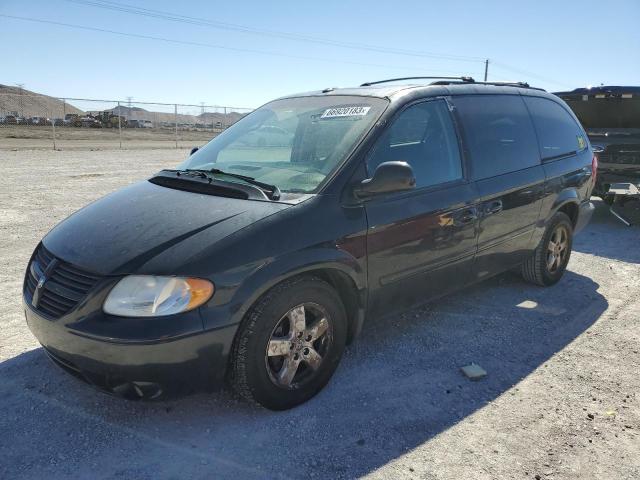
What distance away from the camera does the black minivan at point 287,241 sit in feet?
8.19

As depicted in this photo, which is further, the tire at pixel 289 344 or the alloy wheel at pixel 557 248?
the alloy wheel at pixel 557 248

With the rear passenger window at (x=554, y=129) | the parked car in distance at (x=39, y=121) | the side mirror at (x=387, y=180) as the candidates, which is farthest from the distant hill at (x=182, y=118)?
the side mirror at (x=387, y=180)

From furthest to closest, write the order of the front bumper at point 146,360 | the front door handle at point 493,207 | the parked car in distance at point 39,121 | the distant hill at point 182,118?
the parked car in distance at point 39,121 < the distant hill at point 182,118 < the front door handle at point 493,207 < the front bumper at point 146,360

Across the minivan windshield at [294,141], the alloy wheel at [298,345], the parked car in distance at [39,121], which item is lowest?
the alloy wheel at [298,345]

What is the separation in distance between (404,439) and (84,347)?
168 centimetres

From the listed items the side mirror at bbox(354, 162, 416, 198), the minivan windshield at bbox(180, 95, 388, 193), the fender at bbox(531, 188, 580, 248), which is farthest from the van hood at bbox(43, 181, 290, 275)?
the fender at bbox(531, 188, 580, 248)

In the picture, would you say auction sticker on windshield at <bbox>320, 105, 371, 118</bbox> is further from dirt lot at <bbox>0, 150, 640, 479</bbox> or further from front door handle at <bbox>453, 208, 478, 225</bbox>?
dirt lot at <bbox>0, 150, 640, 479</bbox>

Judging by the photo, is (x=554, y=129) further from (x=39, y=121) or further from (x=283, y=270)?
(x=39, y=121)

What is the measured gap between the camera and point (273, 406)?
2.85m

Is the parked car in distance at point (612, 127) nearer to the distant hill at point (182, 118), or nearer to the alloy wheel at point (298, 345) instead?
the alloy wheel at point (298, 345)

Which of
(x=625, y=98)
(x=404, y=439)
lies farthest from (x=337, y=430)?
(x=625, y=98)

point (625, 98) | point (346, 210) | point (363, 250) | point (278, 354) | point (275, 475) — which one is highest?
point (625, 98)

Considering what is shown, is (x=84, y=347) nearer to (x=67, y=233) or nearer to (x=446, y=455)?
(x=67, y=233)

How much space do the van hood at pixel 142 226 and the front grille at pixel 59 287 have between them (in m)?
0.04
